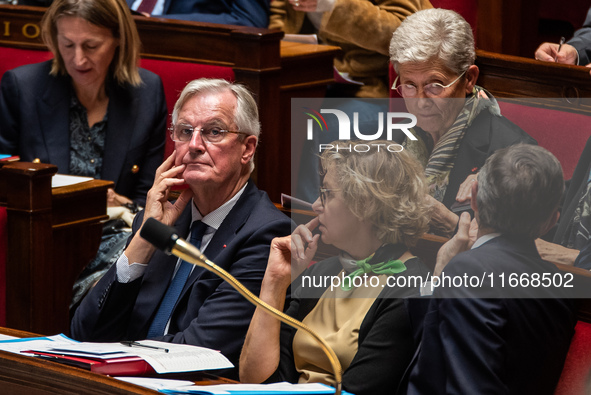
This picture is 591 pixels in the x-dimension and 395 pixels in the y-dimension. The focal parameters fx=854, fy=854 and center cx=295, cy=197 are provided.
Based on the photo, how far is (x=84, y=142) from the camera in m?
2.88

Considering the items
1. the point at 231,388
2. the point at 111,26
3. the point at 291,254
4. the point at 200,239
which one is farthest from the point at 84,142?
the point at 231,388

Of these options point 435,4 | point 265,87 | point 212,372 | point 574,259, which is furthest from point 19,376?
point 435,4

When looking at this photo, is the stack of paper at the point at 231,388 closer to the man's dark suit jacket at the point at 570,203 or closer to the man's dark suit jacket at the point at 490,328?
the man's dark suit jacket at the point at 490,328

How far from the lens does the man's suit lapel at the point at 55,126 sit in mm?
2846

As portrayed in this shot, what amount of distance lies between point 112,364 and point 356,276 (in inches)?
18.7

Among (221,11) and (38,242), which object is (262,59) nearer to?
(221,11)

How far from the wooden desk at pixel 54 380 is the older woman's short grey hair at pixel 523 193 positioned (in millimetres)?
536

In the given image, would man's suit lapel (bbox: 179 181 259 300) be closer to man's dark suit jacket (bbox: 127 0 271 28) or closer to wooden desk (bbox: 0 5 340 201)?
wooden desk (bbox: 0 5 340 201)

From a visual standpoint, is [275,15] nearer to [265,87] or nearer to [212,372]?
[265,87]

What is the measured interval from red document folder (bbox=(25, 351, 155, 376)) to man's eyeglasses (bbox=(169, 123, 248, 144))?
2.21ft

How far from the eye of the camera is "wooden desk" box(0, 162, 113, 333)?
2348 mm

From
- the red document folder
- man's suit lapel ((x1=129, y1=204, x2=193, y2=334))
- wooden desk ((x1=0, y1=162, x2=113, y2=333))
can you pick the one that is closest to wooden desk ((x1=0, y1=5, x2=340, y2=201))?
wooden desk ((x1=0, y1=162, x2=113, y2=333))

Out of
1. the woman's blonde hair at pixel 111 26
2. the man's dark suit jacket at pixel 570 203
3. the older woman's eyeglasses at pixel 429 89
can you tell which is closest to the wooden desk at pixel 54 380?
the man's dark suit jacket at pixel 570 203

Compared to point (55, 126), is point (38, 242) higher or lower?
lower
